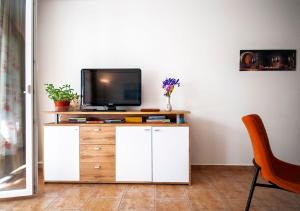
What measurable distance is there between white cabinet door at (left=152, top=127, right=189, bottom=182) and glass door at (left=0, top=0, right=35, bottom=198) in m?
1.33

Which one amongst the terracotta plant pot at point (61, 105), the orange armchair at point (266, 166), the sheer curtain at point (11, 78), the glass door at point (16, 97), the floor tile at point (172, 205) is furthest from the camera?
the terracotta plant pot at point (61, 105)

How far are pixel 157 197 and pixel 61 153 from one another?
125 cm

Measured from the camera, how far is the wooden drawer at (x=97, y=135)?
100 inches

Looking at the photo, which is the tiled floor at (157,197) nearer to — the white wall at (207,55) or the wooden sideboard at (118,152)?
the wooden sideboard at (118,152)

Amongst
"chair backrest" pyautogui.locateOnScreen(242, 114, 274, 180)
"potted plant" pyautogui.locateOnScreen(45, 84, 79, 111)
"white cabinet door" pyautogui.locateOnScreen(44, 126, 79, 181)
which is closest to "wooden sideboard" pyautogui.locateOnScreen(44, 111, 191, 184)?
"white cabinet door" pyautogui.locateOnScreen(44, 126, 79, 181)

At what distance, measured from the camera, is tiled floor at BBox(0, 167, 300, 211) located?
2006 millimetres

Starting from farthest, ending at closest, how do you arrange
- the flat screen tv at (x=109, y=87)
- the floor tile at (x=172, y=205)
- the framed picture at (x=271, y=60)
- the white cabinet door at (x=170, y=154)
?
the framed picture at (x=271, y=60), the flat screen tv at (x=109, y=87), the white cabinet door at (x=170, y=154), the floor tile at (x=172, y=205)

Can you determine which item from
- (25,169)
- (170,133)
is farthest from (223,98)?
(25,169)

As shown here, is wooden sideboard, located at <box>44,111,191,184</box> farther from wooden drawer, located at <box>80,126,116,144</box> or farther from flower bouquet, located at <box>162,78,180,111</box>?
flower bouquet, located at <box>162,78,180,111</box>

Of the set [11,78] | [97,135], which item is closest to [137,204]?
[97,135]

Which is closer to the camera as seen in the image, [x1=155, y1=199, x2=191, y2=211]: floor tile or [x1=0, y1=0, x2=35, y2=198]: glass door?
[x1=155, y1=199, x2=191, y2=211]: floor tile

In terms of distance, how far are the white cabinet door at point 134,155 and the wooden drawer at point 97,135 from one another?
12 cm

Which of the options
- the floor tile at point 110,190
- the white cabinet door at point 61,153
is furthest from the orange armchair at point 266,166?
the white cabinet door at point 61,153

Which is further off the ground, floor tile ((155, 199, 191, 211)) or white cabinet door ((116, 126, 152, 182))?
white cabinet door ((116, 126, 152, 182))
